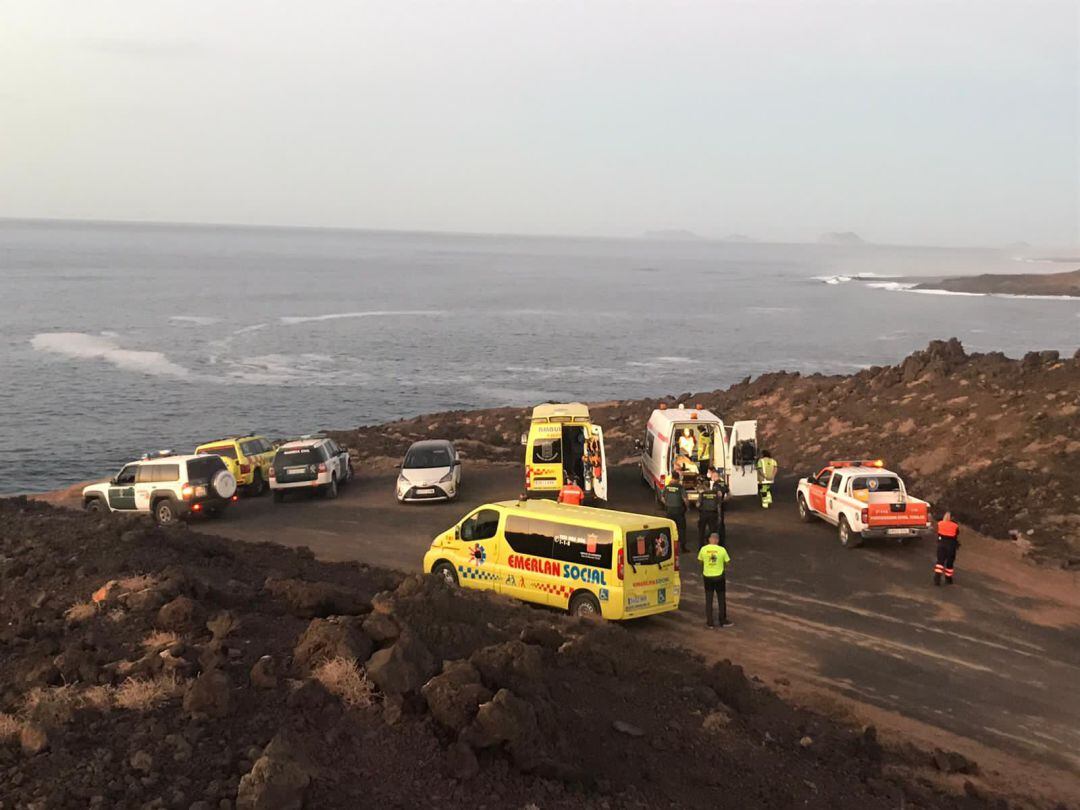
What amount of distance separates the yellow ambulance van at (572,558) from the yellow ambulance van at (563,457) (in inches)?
309

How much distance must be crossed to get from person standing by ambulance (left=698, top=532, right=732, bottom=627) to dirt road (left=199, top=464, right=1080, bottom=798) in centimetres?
36

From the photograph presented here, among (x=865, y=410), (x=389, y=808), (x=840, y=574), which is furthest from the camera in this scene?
(x=865, y=410)

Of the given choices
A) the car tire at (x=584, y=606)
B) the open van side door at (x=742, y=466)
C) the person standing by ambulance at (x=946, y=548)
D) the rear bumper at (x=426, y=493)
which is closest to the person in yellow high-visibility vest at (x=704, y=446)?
the open van side door at (x=742, y=466)

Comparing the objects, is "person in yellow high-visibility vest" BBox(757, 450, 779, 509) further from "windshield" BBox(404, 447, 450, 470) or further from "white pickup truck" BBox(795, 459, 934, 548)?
"windshield" BBox(404, 447, 450, 470)

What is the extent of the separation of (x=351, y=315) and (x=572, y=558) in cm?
11626

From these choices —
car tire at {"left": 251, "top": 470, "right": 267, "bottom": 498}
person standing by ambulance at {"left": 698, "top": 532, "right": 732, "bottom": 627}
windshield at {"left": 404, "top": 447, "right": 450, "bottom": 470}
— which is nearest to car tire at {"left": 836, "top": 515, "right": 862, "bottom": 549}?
person standing by ambulance at {"left": 698, "top": 532, "right": 732, "bottom": 627}

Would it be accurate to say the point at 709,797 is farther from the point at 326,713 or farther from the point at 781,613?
the point at 781,613

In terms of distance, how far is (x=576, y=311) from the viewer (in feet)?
475

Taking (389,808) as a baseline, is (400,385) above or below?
below

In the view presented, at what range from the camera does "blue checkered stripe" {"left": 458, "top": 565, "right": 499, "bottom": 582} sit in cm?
1769

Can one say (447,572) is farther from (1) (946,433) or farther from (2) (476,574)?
(1) (946,433)

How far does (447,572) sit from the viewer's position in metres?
18.4

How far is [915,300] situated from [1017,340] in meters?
73.6

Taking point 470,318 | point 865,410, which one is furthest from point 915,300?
point 865,410
